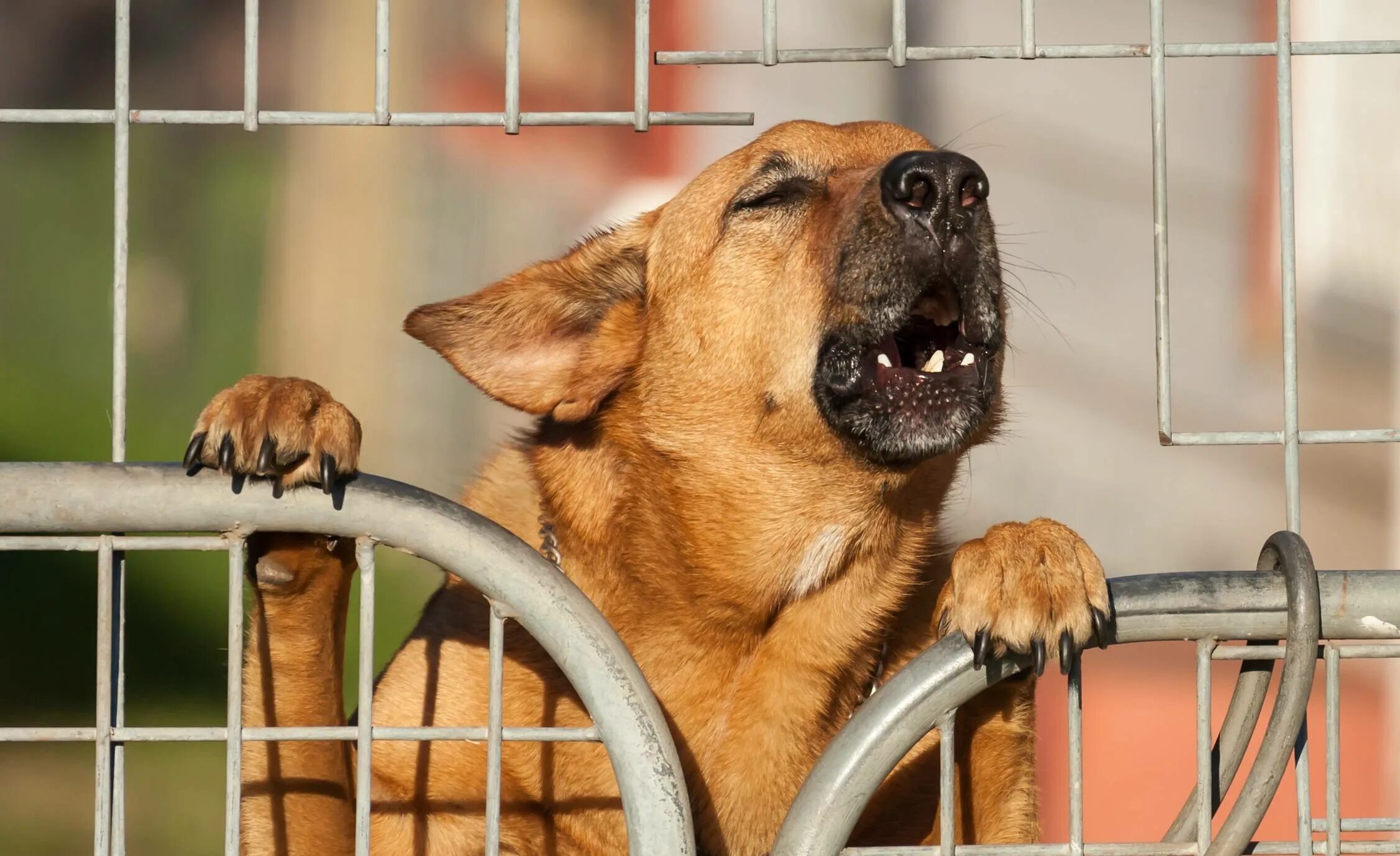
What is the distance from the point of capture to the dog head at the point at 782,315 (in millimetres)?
2770

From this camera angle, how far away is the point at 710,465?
119 inches

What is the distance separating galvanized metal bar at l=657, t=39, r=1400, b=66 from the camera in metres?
2.11

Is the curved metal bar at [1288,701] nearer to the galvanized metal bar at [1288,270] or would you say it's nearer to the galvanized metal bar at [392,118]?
the galvanized metal bar at [1288,270]

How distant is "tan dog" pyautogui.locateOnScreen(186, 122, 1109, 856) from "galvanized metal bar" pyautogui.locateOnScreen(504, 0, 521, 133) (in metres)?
0.67

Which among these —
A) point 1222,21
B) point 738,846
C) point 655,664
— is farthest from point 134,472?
point 1222,21

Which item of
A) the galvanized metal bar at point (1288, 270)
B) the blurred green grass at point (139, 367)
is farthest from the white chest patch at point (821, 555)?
the blurred green grass at point (139, 367)

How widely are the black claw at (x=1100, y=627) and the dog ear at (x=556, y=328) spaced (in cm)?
134

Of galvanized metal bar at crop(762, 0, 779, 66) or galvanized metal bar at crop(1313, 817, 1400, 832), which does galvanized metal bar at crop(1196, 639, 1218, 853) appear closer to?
galvanized metal bar at crop(1313, 817, 1400, 832)

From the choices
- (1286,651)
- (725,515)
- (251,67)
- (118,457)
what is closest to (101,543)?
(118,457)

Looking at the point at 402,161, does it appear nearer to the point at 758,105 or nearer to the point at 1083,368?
the point at 758,105

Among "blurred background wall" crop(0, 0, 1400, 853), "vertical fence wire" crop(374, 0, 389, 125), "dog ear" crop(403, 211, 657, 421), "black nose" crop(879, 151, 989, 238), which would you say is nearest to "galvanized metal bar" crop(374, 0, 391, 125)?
"vertical fence wire" crop(374, 0, 389, 125)

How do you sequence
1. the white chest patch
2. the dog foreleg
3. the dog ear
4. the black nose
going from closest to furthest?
the dog foreleg
the black nose
the dog ear
the white chest patch

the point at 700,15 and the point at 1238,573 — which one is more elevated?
the point at 700,15

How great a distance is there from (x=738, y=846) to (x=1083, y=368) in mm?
2917
